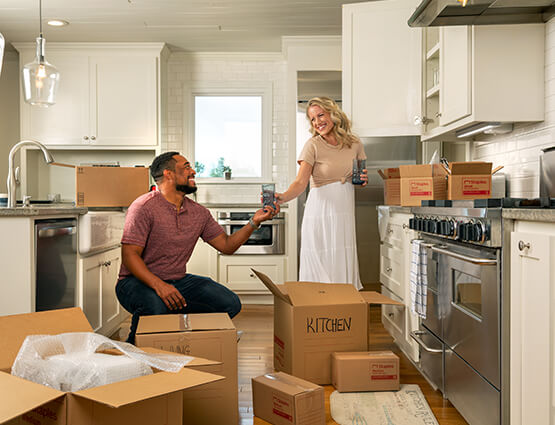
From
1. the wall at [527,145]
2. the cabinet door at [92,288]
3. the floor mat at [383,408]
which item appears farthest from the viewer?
the cabinet door at [92,288]

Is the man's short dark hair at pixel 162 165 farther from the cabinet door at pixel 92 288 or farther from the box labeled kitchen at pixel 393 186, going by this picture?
the box labeled kitchen at pixel 393 186

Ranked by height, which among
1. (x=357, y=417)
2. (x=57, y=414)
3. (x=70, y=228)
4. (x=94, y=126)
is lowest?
(x=357, y=417)

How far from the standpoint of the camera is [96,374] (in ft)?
4.06

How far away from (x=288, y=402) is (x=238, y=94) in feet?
13.8

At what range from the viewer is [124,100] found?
513 cm

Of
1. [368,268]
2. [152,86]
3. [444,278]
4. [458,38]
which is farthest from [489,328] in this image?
[152,86]

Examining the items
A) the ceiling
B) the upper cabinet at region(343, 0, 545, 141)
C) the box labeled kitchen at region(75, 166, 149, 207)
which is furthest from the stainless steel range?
the ceiling

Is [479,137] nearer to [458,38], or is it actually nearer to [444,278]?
[458,38]

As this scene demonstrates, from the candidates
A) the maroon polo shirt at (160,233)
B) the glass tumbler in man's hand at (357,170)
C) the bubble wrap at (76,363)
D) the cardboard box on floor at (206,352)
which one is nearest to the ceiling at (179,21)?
the glass tumbler in man's hand at (357,170)

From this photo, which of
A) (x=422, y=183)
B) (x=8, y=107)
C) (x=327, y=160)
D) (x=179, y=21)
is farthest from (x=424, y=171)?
(x=8, y=107)

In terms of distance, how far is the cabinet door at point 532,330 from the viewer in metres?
1.44

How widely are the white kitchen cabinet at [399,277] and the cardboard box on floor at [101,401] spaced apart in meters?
1.72

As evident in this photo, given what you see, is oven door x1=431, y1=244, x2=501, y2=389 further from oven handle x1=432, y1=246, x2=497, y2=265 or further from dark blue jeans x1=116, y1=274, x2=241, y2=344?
dark blue jeans x1=116, y1=274, x2=241, y2=344

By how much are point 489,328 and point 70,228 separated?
6.79ft
